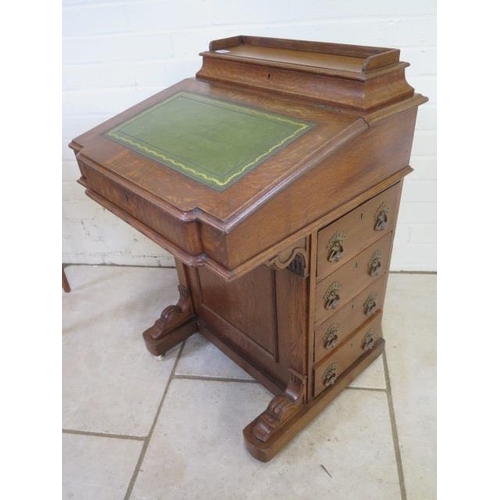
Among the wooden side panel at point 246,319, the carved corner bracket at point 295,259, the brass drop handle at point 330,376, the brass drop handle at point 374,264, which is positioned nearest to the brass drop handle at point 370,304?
the brass drop handle at point 374,264

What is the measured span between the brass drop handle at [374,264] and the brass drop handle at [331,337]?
223mm

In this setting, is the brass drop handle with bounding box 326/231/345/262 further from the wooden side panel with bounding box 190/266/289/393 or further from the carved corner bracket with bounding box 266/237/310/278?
the wooden side panel with bounding box 190/266/289/393

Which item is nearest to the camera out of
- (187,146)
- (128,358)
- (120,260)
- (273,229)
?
(273,229)

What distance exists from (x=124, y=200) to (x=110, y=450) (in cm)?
96

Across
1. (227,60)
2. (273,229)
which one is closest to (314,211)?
(273,229)

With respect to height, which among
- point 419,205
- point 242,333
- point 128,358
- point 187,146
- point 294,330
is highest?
point 187,146

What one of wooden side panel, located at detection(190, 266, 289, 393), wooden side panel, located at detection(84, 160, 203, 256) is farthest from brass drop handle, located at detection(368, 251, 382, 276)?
wooden side panel, located at detection(84, 160, 203, 256)

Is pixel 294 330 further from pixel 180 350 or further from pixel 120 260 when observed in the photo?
pixel 120 260

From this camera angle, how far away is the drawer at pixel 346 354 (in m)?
1.54

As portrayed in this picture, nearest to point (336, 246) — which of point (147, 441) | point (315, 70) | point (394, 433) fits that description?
point (315, 70)

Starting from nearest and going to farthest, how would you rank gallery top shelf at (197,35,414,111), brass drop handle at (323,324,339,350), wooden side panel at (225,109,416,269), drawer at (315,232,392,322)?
1. wooden side panel at (225,109,416,269)
2. gallery top shelf at (197,35,414,111)
3. drawer at (315,232,392,322)
4. brass drop handle at (323,324,339,350)

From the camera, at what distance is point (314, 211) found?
1.08 metres

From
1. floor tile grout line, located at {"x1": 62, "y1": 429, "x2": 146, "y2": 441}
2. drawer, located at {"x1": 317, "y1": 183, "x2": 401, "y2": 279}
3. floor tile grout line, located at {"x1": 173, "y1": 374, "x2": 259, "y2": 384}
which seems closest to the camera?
drawer, located at {"x1": 317, "y1": 183, "x2": 401, "y2": 279}

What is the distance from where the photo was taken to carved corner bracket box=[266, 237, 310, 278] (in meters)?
1.11
